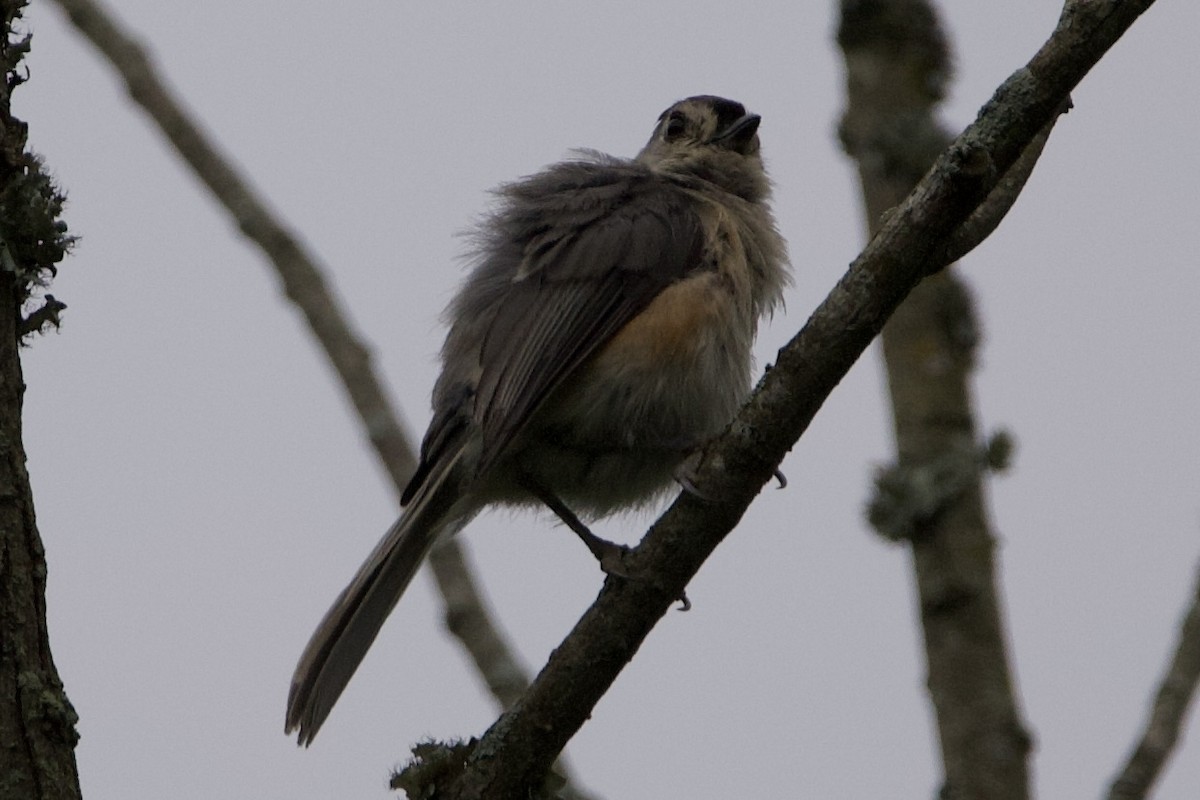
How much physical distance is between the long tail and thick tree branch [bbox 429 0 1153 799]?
0.68m

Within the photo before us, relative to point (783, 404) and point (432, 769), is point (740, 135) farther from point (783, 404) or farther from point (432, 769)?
point (432, 769)

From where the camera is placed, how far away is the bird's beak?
551 centimetres

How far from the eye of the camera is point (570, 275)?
4547mm

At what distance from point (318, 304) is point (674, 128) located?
61.1 inches

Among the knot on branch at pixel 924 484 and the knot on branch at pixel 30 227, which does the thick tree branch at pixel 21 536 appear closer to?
the knot on branch at pixel 30 227

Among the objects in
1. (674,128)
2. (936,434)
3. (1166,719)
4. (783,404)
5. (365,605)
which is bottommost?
(1166,719)

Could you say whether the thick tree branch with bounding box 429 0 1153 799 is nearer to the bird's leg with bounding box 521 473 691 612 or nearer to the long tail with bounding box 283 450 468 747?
the bird's leg with bounding box 521 473 691 612

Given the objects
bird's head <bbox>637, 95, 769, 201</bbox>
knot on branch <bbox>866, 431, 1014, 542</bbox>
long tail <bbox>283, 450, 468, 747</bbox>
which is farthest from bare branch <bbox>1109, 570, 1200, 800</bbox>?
bird's head <bbox>637, 95, 769, 201</bbox>

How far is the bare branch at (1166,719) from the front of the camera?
11.8 ft

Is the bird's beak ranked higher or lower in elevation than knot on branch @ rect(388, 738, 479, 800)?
higher

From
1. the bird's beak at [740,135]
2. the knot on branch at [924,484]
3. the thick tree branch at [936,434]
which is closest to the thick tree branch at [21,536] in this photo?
the thick tree branch at [936,434]

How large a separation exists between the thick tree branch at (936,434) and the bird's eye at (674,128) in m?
0.67

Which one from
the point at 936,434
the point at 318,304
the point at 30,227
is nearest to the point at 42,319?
the point at 30,227

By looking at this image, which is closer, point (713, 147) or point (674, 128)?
point (713, 147)
